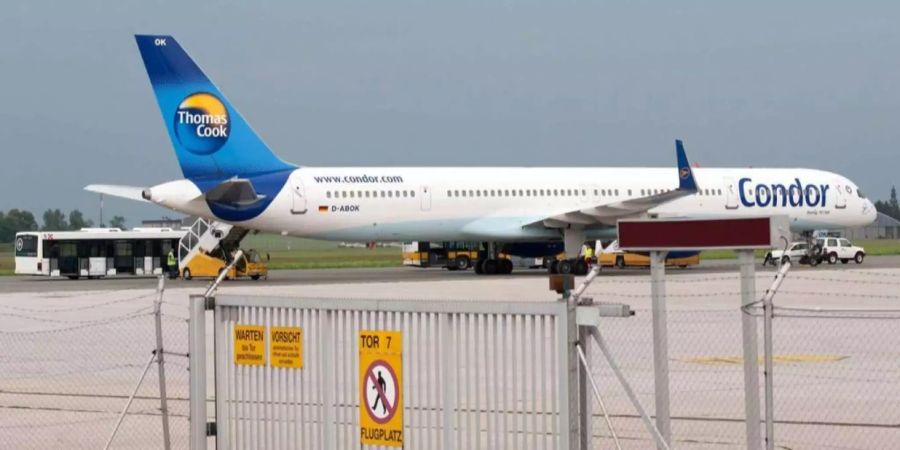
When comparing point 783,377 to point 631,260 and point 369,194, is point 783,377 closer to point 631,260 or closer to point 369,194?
point 369,194

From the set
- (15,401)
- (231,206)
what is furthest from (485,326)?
(231,206)

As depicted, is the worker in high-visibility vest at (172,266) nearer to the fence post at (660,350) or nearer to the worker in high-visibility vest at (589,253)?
the worker in high-visibility vest at (589,253)

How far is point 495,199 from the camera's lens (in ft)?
164

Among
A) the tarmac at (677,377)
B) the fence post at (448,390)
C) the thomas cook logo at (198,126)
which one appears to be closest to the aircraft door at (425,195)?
the thomas cook logo at (198,126)

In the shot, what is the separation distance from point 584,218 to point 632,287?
14.0 meters

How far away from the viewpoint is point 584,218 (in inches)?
1912

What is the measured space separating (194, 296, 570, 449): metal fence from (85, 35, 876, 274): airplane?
31.0 meters

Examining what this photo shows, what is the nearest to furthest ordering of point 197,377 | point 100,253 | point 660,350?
point 660,350 → point 197,377 → point 100,253

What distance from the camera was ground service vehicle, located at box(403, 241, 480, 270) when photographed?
204 feet

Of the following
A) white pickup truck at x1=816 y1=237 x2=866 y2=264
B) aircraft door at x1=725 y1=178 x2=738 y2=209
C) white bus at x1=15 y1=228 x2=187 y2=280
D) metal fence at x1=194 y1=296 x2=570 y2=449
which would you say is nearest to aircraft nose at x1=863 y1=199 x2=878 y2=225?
aircraft door at x1=725 y1=178 x2=738 y2=209

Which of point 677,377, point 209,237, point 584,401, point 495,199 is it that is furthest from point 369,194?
point 584,401

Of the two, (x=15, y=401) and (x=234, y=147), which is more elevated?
(x=234, y=147)

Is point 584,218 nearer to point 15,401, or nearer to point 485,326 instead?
point 15,401

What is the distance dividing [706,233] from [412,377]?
2.27 metres
